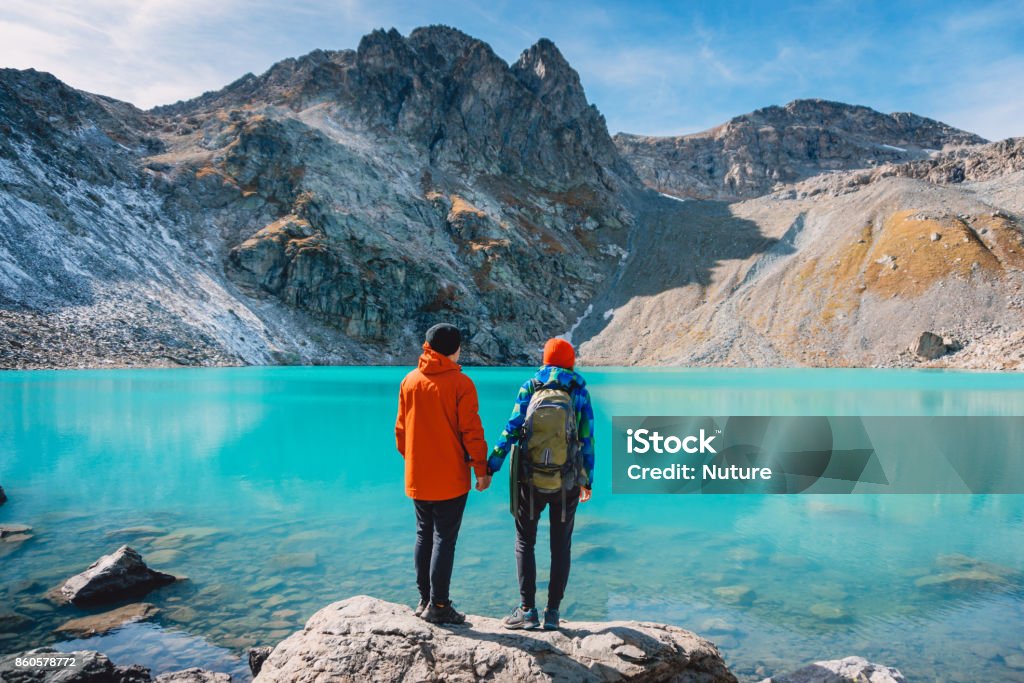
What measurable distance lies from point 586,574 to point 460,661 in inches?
199

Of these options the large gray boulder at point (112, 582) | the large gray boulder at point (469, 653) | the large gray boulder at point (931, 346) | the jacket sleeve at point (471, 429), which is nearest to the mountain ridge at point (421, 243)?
the large gray boulder at point (931, 346)

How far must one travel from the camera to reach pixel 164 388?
41.2 m

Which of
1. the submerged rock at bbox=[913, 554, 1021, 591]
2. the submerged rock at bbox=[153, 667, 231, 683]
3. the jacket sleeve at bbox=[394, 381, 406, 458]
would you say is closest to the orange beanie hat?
the jacket sleeve at bbox=[394, 381, 406, 458]

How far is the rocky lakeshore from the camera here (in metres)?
5.03

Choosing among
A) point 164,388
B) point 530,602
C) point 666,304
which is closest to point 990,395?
point 530,602

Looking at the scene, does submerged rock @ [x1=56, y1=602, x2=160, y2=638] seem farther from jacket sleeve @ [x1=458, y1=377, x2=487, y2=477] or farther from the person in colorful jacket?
jacket sleeve @ [x1=458, y1=377, x2=487, y2=477]

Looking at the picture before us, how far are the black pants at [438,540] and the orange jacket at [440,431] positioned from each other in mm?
145

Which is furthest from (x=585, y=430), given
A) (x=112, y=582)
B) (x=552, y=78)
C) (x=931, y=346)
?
(x=552, y=78)

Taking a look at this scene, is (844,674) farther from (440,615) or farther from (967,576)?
(967,576)

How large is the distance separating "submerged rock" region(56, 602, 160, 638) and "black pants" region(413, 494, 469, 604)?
4.54m

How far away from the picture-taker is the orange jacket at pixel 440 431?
5.72 metres

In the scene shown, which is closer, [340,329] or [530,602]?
[530,602]

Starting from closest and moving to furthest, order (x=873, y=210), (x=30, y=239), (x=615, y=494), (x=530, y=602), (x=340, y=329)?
1. (x=530, y=602)
2. (x=615, y=494)
3. (x=30, y=239)
4. (x=340, y=329)
5. (x=873, y=210)

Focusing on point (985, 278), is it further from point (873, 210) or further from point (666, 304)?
point (666, 304)
